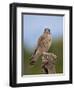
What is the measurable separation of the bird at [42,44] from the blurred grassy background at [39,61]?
0.02 m

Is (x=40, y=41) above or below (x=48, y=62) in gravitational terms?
above

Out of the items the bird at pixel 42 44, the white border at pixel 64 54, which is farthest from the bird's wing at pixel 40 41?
the white border at pixel 64 54

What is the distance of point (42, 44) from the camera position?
140 cm

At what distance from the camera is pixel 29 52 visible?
1.37 m

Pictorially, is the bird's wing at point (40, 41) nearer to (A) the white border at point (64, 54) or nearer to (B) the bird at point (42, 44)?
(B) the bird at point (42, 44)

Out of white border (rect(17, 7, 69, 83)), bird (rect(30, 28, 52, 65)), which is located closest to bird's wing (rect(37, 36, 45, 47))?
bird (rect(30, 28, 52, 65))

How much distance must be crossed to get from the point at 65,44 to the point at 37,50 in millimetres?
157

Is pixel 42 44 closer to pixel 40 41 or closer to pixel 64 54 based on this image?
pixel 40 41

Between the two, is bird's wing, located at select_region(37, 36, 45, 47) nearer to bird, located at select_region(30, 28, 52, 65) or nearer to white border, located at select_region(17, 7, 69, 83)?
bird, located at select_region(30, 28, 52, 65)

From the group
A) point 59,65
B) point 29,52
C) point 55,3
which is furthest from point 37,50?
point 55,3

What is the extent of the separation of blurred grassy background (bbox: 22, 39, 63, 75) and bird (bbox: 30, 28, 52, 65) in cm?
2

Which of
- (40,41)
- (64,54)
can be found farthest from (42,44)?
(64,54)

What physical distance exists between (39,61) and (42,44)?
3.4 inches

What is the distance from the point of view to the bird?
4.53 feet
